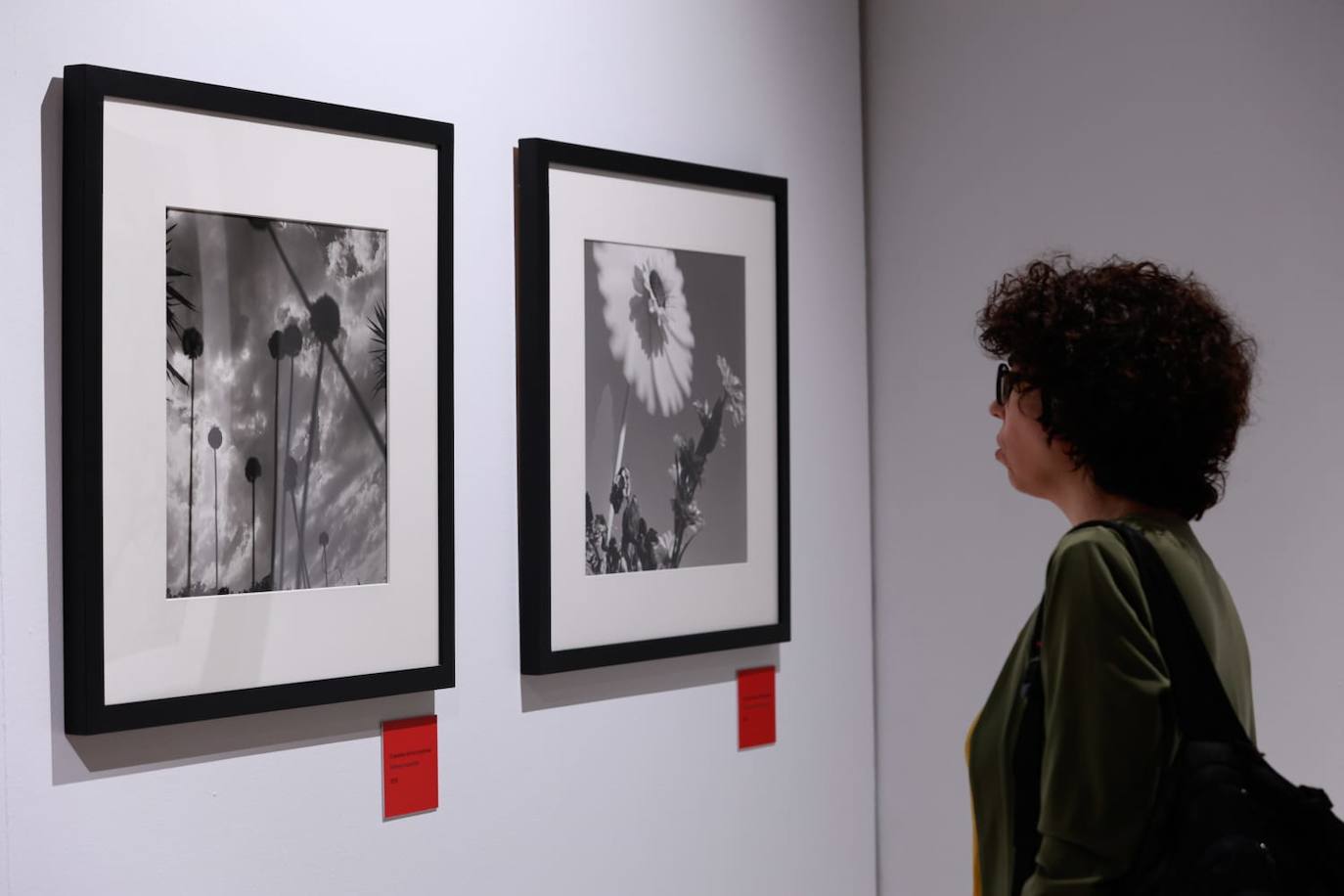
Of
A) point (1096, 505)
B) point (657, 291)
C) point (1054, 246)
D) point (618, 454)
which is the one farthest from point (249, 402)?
point (1054, 246)

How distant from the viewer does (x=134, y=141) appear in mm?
1605

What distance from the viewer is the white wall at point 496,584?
1.56m

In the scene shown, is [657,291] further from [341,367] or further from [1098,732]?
[1098,732]

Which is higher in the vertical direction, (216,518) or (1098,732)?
(216,518)

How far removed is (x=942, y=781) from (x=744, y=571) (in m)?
0.60

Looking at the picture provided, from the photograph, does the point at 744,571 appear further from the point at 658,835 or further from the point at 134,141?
the point at 134,141

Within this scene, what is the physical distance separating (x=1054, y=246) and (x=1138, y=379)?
3.58ft

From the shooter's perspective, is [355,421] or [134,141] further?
[355,421]

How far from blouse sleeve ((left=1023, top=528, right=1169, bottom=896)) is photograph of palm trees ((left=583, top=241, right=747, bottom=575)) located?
98 centimetres

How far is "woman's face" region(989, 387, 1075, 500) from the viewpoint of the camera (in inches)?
56.1

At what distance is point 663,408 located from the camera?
7.33 ft

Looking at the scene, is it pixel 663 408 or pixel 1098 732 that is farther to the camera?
pixel 663 408

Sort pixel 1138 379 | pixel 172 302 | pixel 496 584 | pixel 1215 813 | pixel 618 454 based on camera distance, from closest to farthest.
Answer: pixel 1215 813 → pixel 1138 379 → pixel 172 302 → pixel 496 584 → pixel 618 454

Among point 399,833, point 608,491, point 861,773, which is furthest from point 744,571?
point 399,833
